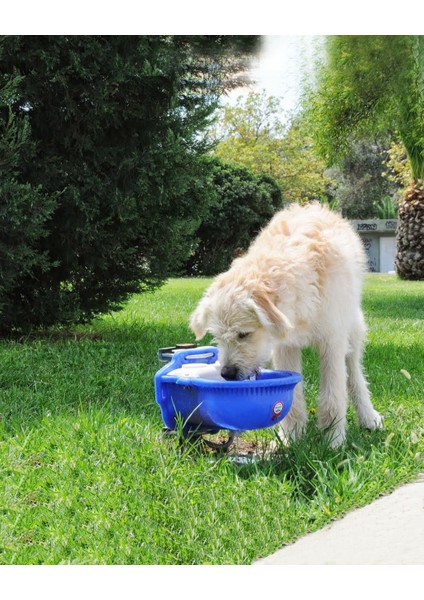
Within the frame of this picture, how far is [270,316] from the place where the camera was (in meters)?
3.84

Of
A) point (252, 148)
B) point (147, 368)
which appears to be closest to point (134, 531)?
point (147, 368)

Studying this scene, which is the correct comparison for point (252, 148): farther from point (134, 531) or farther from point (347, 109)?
point (134, 531)

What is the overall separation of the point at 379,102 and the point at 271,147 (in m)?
10.8

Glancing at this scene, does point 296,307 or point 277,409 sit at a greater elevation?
point 296,307

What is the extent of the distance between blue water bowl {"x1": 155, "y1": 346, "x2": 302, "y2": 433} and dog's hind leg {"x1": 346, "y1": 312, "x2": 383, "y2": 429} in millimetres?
827

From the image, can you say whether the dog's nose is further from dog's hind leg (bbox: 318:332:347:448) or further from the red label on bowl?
dog's hind leg (bbox: 318:332:347:448)

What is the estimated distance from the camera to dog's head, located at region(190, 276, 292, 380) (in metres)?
3.85

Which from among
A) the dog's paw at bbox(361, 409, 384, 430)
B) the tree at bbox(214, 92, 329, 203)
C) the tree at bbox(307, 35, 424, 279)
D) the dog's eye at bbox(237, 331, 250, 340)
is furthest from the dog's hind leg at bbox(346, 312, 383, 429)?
the tree at bbox(214, 92, 329, 203)

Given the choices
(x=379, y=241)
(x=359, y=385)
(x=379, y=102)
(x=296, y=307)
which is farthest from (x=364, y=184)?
(x=296, y=307)

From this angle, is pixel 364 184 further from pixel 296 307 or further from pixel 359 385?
pixel 296 307

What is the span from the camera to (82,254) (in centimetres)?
813

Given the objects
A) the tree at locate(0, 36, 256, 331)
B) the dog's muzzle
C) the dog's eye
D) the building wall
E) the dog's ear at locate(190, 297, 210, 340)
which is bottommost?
the building wall

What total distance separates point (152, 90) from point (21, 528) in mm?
5217

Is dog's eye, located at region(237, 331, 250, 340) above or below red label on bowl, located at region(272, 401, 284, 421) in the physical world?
above
